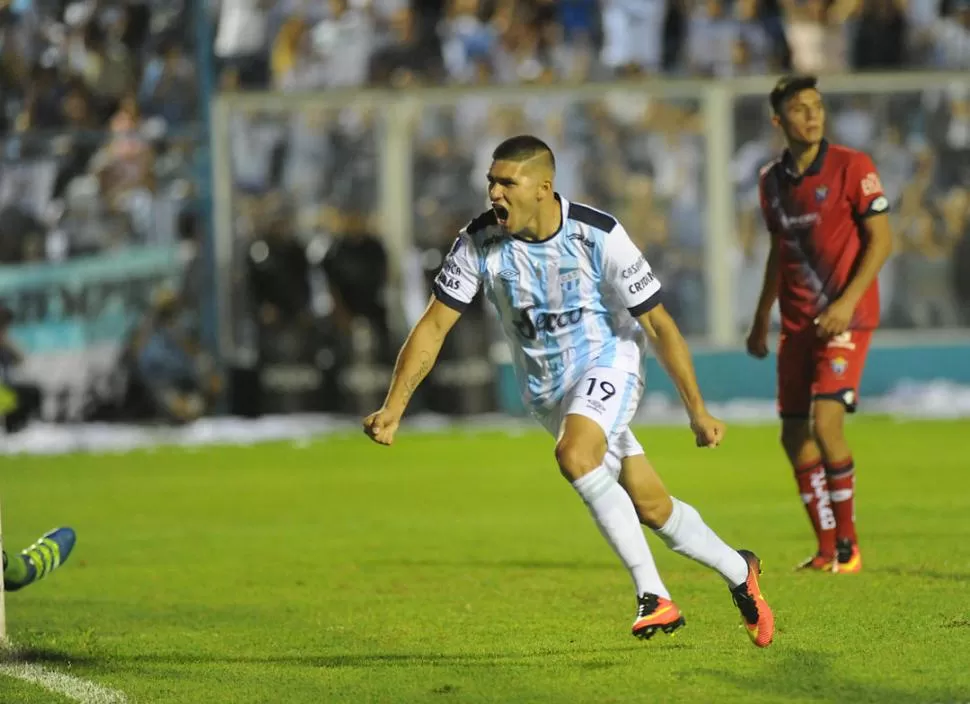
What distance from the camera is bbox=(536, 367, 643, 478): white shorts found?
23.0ft

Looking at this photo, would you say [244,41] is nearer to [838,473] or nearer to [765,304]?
[765,304]

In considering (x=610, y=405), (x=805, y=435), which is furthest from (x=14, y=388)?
(x=610, y=405)

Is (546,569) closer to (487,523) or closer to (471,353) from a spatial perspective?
(487,523)

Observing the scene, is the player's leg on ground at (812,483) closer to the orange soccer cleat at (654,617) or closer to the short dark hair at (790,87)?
the short dark hair at (790,87)

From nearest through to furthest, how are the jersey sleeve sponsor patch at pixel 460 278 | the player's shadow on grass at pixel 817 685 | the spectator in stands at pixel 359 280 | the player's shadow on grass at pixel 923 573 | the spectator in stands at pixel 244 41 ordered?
the player's shadow on grass at pixel 817 685 → the jersey sleeve sponsor patch at pixel 460 278 → the player's shadow on grass at pixel 923 573 → the spectator in stands at pixel 359 280 → the spectator in stands at pixel 244 41

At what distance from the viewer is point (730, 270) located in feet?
70.1

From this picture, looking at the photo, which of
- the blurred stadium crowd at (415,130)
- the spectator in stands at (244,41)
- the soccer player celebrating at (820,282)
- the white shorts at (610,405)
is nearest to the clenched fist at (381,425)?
the white shorts at (610,405)

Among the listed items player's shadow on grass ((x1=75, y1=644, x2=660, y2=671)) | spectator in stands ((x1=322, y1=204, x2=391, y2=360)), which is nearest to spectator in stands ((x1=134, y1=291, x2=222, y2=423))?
spectator in stands ((x1=322, y1=204, x2=391, y2=360))

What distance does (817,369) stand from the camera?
9.39m

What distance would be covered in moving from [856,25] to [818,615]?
14.9 meters

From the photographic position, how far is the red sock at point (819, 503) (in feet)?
31.1

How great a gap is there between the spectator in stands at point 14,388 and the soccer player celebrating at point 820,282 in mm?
11037

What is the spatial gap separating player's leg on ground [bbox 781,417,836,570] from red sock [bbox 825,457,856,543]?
2.4 inches

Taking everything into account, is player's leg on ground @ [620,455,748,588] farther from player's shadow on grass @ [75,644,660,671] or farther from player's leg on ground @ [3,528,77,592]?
player's leg on ground @ [3,528,77,592]
